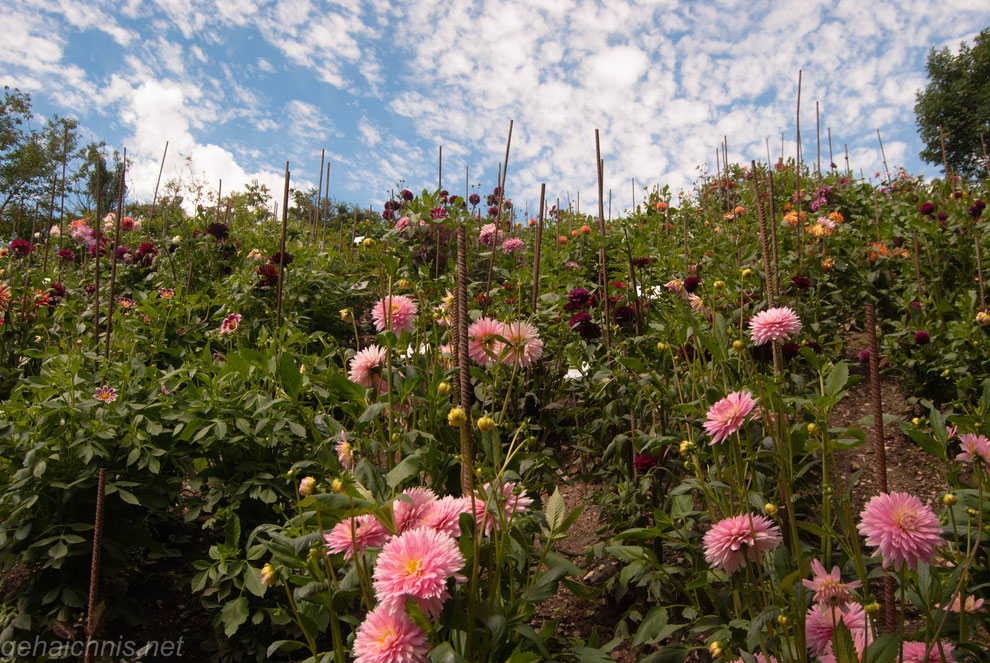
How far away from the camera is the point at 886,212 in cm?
388

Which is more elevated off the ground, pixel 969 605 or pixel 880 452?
pixel 880 452

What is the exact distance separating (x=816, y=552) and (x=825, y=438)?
0.77 ft

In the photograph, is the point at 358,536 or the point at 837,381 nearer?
the point at 358,536

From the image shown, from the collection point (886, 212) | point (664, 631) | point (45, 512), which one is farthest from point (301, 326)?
point (886, 212)

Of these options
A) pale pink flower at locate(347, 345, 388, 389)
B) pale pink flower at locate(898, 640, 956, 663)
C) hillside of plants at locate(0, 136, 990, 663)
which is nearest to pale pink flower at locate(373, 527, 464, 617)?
hillside of plants at locate(0, 136, 990, 663)

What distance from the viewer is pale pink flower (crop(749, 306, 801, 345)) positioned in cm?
112

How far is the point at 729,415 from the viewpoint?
0.91 meters

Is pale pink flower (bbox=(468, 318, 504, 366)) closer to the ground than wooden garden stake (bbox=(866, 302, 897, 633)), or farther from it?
farther from it

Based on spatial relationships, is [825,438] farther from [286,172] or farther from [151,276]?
[151,276]

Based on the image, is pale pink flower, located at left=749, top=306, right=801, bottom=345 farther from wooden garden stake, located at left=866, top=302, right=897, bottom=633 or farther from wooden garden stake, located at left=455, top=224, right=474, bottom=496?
wooden garden stake, located at left=455, top=224, right=474, bottom=496

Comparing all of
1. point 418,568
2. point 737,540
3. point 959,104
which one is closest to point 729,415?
point 737,540

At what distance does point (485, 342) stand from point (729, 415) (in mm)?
476

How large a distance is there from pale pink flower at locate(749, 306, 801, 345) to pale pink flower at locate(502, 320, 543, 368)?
0.44 meters

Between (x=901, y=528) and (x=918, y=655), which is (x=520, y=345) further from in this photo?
(x=918, y=655)
